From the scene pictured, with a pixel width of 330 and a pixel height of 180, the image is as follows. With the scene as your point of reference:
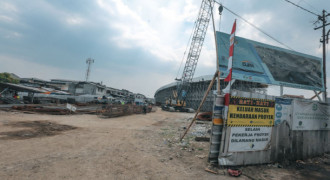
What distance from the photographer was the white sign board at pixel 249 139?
466 centimetres

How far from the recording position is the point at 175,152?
5.66 metres

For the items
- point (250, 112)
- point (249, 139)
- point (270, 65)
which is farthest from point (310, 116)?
point (249, 139)

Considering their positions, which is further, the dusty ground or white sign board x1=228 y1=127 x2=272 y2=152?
white sign board x1=228 y1=127 x2=272 y2=152

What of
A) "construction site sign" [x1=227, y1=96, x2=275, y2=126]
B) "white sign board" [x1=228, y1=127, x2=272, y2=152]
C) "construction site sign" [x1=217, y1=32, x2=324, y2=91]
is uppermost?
"construction site sign" [x1=217, y1=32, x2=324, y2=91]

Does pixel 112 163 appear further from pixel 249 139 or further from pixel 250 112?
pixel 250 112

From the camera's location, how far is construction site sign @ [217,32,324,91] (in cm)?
664

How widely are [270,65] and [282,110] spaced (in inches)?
113

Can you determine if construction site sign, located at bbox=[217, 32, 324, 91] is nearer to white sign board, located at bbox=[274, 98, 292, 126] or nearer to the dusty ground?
white sign board, located at bbox=[274, 98, 292, 126]

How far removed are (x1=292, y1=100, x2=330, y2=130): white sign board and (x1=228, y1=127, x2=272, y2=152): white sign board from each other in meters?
1.58

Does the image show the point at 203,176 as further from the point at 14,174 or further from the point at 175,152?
the point at 14,174

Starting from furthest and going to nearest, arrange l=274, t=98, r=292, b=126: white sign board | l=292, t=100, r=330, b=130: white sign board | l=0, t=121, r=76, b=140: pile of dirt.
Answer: l=0, t=121, r=76, b=140: pile of dirt → l=292, t=100, r=330, b=130: white sign board → l=274, t=98, r=292, b=126: white sign board

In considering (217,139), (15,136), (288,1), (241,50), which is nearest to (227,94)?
(217,139)

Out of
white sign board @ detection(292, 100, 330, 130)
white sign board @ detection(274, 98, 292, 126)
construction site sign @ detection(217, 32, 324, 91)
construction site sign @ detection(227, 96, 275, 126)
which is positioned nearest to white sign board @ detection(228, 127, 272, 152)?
construction site sign @ detection(227, 96, 275, 126)

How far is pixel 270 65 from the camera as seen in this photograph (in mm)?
7363
